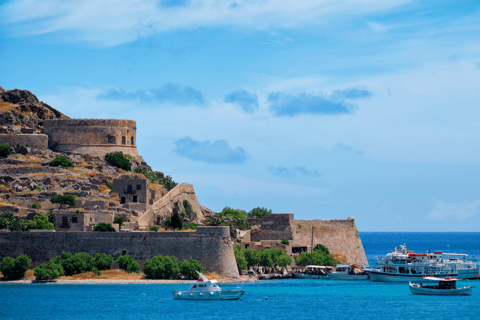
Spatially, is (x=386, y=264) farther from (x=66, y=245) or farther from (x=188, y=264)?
(x=66, y=245)

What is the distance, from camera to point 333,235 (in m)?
95.2

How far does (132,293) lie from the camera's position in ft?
204

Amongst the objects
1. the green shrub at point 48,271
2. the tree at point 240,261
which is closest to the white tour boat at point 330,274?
the tree at point 240,261

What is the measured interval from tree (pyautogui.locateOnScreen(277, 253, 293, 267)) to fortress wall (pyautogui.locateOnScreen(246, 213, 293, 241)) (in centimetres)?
882

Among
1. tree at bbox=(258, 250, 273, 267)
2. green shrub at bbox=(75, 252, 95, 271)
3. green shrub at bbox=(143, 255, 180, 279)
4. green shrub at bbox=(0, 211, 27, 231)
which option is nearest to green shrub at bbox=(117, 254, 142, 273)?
green shrub at bbox=(143, 255, 180, 279)

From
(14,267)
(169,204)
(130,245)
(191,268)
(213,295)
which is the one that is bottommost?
(213,295)

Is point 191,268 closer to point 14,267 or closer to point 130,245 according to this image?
point 130,245

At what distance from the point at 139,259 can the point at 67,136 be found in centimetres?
2548

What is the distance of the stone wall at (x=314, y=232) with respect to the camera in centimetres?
9069

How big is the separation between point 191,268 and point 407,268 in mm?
26394

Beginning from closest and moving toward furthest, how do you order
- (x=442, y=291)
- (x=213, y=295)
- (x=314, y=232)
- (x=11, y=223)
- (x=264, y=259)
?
1. (x=213, y=295)
2. (x=442, y=291)
3. (x=11, y=223)
4. (x=264, y=259)
5. (x=314, y=232)

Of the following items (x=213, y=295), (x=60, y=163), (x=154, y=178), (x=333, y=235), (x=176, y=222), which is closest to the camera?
(x=213, y=295)

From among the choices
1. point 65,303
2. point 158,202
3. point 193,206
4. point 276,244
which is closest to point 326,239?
point 276,244

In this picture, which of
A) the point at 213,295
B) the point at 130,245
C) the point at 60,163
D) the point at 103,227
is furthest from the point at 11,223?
the point at 213,295
